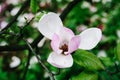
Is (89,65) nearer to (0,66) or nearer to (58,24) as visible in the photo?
(58,24)

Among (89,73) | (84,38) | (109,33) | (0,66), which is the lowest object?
(109,33)

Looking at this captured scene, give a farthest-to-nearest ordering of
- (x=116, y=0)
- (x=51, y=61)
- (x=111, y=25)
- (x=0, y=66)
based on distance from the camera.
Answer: (x=116, y=0), (x=111, y=25), (x=0, y=66), (x=51, y=61)

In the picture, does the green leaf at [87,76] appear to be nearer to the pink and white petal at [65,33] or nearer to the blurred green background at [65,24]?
the pink and white petal at [65,33]

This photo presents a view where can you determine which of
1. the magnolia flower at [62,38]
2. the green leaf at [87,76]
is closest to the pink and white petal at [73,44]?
the magnolia flower at [62,38]

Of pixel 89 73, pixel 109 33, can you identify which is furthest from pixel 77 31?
pixel 89 73

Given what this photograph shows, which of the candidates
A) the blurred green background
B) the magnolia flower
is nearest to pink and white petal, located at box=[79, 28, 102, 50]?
the magnolia flower

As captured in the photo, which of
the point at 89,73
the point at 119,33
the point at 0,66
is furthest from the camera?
the point at 119,33

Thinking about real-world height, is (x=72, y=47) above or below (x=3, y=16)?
above

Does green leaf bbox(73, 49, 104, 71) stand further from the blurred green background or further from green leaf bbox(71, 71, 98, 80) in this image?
the blurred green background
